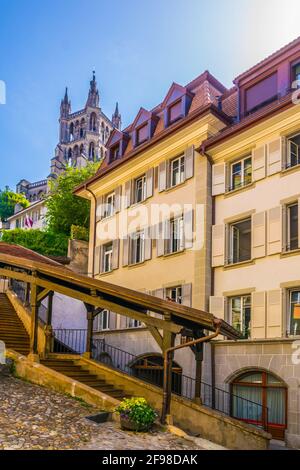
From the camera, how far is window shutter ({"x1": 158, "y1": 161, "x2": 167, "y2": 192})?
20.7 m

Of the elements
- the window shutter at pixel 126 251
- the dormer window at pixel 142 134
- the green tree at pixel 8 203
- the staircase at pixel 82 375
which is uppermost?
the green tree at pixel 8 203

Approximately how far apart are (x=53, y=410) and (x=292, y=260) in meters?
8.28

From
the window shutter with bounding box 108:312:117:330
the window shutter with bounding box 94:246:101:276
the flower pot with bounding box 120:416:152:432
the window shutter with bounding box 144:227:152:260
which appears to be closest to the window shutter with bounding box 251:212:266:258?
the window shutter with bounding box 144:227:152:260

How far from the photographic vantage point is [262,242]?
16.3 m

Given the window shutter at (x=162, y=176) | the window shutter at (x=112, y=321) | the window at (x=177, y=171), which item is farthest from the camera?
the window shutter at (x=112, y=321)

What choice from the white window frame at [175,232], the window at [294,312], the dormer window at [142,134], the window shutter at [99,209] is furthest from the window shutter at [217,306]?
the window shutter at [99,209]

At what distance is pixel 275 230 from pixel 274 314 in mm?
2658

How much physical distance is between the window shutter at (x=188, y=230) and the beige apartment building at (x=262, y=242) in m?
0.99

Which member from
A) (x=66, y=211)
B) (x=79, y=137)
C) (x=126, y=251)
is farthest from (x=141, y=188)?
(x=79, y=137)

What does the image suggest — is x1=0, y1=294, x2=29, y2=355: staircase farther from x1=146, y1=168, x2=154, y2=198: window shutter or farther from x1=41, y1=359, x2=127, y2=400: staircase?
x1=146, y1=168, x2=154, y2=198: window shutter

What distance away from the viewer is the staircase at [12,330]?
16.6 meters

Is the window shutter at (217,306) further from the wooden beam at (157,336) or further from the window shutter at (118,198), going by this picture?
the window shutter at (118,198)
